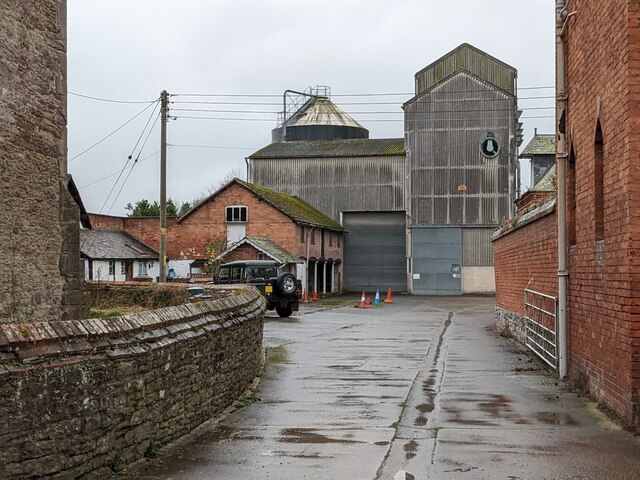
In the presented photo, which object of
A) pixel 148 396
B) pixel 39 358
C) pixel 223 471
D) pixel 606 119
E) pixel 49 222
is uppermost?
pixel 606 119

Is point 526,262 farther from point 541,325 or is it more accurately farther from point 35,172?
point 35,172

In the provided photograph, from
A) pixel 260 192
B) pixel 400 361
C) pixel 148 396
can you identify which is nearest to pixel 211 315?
pixel 148 396

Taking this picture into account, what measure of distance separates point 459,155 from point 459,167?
768mm

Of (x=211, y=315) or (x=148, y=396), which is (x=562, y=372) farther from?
(x=148, y=396)

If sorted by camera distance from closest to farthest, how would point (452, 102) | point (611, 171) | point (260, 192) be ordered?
point (611, 171), point (260, 192), point (452, 102)

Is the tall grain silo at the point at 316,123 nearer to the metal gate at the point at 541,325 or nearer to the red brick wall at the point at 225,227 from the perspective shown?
the red brick wall at the point at 225,227

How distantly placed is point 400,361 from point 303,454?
9.14m

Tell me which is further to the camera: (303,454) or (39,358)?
(303,454)

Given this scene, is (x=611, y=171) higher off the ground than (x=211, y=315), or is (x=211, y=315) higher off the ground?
(x=611, y=171)

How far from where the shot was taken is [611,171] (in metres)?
10.7

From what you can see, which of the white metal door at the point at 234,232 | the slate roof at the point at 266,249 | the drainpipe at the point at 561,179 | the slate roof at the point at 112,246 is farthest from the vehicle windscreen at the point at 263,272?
the drainpipe at the point at 561,179

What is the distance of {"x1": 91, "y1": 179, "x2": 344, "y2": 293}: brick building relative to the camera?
1981 inches

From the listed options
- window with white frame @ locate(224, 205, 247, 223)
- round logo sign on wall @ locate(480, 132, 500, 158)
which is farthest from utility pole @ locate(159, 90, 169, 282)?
round logo sign on wall @ locate(480, 132, 500, 158)

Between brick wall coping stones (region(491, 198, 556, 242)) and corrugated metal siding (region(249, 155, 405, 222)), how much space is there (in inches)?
1262
